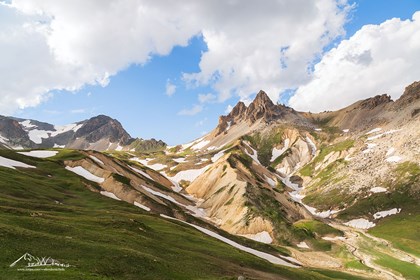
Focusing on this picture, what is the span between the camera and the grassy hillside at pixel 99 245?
1294 inches

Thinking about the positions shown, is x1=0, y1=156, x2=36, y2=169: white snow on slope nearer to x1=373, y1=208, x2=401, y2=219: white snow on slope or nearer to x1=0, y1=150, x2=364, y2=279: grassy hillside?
x1=0, y1=150, x2=364, y2=279: grassy hillside

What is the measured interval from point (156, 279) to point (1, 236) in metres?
15.4

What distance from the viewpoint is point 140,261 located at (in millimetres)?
37812

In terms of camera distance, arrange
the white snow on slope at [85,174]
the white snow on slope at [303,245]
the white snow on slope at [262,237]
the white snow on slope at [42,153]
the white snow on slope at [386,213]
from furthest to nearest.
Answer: the white snow on slope at [386,213] < the white snow on slope at [42,153] < the white snow on slope at [262,237] < the white snow on slope at [303,245] < the white snow on slope at [85,174]

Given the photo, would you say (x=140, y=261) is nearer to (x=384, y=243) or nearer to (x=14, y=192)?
(x=14, y=192)

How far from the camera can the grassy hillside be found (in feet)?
108

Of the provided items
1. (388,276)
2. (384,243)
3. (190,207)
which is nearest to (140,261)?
(388,276)
